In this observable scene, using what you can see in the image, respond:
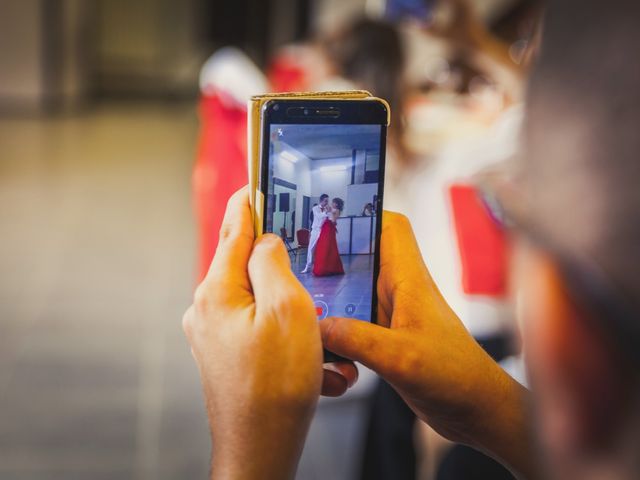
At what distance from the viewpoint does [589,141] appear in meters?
0.25

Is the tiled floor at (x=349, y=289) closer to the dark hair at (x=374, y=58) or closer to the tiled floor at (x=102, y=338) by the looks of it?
the tiled floor at (x=102, y=338)

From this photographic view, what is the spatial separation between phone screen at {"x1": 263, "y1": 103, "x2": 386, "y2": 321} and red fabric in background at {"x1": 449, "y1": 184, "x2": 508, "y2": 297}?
0.96 meters

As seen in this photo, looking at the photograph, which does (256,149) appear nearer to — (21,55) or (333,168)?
(333,168)

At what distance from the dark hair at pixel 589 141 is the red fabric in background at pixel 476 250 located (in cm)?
116

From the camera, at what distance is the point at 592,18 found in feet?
0.83

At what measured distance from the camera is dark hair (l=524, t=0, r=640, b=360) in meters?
0.23

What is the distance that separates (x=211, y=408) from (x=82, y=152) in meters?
5.42

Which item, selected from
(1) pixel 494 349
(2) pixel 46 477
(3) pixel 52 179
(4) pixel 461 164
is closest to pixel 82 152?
(3) pixel 52 179

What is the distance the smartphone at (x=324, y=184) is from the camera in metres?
0.46

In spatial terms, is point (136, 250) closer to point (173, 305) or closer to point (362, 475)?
point (173, 305)

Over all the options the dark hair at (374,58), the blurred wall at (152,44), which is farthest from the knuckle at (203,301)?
the blurred wall at (152,44)

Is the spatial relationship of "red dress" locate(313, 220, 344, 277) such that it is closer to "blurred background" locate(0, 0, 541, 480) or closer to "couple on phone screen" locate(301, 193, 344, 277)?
"couple on phone screen" locate(301, 193, 344, 277)

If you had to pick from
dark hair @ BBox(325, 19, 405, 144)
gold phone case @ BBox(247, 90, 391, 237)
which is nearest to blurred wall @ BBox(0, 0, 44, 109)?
dark hair @ BBox(325, 19, 405, 144)

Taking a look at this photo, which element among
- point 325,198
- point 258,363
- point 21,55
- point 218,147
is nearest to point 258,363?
point 258,363
